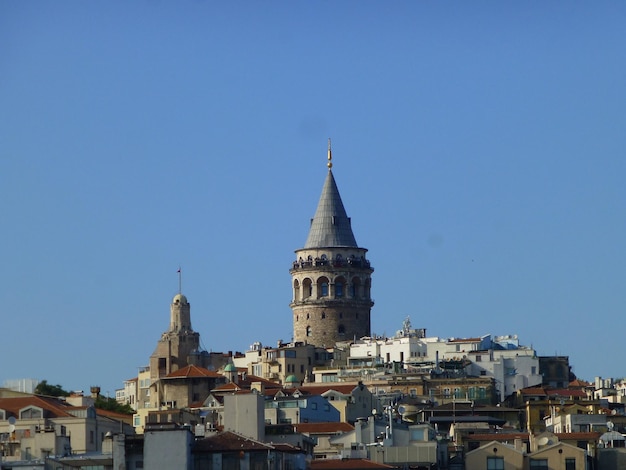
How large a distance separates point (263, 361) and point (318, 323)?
885 cm

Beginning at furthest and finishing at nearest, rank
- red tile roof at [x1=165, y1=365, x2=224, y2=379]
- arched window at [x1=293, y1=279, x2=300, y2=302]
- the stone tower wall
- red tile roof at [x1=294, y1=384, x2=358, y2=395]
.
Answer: arched window at [x1=293, y1=279, x2=300, y2=302] → the stone tower wall → red tile roof at [x1=165, y1=365, x2=224, y2=379] → red tile roof at [x1=294, y1=384, x2=358, y2=395]

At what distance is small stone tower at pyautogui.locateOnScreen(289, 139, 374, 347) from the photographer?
175750 mm

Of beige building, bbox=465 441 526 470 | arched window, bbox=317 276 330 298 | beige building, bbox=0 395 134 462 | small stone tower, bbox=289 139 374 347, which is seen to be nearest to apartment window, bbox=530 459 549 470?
beige building, bbox=465 441 526 470

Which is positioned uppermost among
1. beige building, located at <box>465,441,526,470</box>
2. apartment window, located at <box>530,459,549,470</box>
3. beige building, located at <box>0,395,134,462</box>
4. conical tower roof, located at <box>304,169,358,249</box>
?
conical tower roof, located at <box>304,169,358,249</box>

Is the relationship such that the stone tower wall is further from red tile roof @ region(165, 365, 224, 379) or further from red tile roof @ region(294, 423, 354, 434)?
red tile roof @ region(294, 423, 354, 434)

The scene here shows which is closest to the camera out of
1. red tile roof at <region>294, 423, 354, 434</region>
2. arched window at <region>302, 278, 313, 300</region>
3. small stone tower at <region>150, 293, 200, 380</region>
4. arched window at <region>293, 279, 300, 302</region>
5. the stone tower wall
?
red tile roof at <region>294, 423, 354, 434</region>

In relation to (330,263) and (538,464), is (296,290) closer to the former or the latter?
(330,263)

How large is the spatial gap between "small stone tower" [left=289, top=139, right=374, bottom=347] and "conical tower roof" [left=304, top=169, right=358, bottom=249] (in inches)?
2.9

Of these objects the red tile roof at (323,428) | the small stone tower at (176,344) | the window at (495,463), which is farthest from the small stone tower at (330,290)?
the window at (495,463)

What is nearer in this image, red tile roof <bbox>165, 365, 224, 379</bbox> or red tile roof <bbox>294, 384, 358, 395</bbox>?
red tile roof <bbox>294, 384, 358, 395</bbox>

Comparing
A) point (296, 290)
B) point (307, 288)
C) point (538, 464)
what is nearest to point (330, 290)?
point (307, 288)

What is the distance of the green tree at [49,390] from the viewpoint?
137m

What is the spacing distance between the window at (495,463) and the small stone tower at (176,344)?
6502cm

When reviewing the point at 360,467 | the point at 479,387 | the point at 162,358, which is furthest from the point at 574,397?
the point at 360,467
